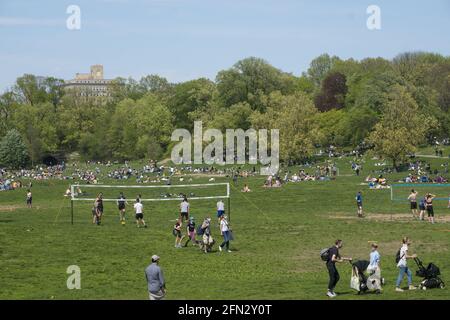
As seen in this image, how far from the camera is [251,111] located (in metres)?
115

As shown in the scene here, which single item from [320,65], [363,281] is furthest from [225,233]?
[320,65]

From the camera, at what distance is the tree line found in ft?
308

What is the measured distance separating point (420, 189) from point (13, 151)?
8481 centimetres

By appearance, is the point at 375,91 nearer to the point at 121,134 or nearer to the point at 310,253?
the point at 121,134

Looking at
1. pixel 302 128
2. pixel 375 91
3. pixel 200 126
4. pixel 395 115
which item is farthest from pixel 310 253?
pixel 200 126

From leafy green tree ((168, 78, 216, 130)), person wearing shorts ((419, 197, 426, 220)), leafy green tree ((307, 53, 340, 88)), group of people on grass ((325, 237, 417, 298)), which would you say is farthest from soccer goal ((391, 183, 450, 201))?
leafy green tree ((307, 53, 340, 88))

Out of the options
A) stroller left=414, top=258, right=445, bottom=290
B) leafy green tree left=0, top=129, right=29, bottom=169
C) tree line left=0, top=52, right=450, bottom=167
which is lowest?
stroller left=414, top=258, right=445, bottom=290

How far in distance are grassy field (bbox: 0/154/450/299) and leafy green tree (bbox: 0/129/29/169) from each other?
75.4 meters

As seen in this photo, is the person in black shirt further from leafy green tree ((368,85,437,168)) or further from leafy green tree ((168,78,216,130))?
leafy green tree ((168,78,216,130))

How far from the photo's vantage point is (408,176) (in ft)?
230

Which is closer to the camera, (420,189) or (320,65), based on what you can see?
(420,189)

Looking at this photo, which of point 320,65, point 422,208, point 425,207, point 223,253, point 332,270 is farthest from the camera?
point 320,65

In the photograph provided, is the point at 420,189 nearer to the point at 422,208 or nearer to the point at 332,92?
the point at 422,208

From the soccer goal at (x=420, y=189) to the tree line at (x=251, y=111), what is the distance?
14385 mm
